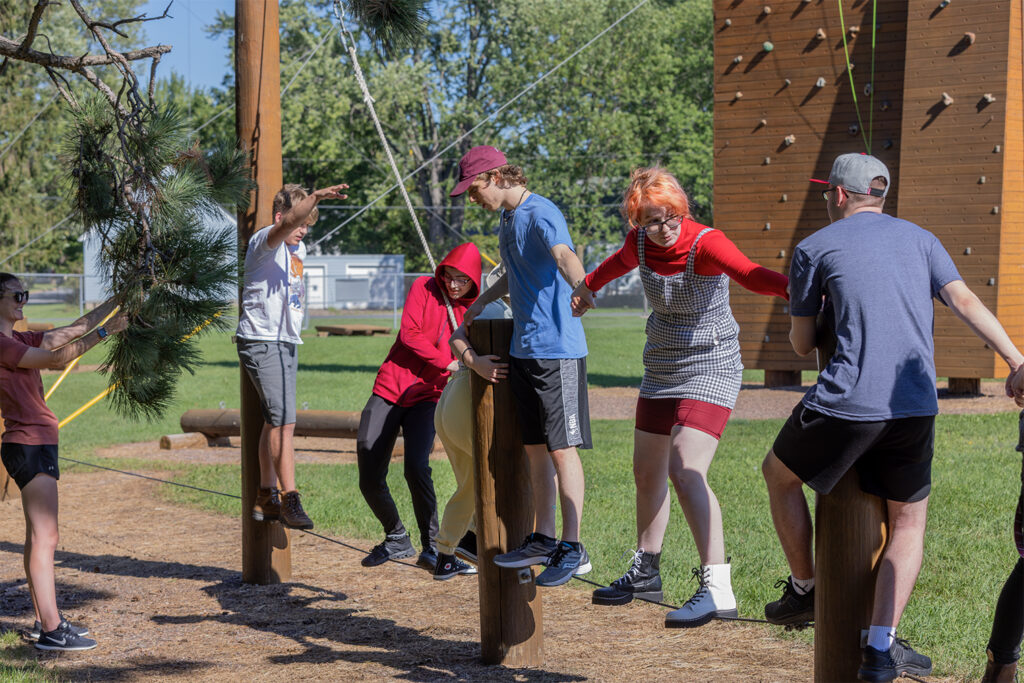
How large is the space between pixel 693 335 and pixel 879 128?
10.5 m

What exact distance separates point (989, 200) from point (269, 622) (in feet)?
31.6

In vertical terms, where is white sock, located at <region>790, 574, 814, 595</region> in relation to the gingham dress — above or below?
below

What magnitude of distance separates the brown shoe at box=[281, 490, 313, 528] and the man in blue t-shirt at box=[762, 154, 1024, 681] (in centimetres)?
324

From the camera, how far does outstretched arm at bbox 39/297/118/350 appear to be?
4.71 m

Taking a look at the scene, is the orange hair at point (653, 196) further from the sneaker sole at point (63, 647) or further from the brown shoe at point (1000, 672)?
the sneaker sole at point (63, 647)

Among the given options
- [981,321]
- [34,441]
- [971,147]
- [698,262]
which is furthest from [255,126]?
[971,147]

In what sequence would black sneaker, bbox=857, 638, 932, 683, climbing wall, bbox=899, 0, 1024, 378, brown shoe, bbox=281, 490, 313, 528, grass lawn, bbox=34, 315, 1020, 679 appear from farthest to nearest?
climbing wall, bbox=899, 0, 1024, 378 < brown shoe, bbox=281, 490, 313, 528 < grass lawn, bbox=34, 315, 1020, 679 < black sneaker, bbox=857, 638, 932, 683

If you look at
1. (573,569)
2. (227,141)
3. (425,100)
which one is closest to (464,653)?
(573,569)

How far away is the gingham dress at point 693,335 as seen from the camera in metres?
3.90

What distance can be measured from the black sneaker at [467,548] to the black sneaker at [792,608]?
1.72m

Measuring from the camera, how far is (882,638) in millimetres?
3064

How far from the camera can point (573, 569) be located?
4.19 metres

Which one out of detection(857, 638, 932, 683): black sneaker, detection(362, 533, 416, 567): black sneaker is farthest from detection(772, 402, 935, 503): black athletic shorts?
detection(362, 533, 416, 567): black sneaker

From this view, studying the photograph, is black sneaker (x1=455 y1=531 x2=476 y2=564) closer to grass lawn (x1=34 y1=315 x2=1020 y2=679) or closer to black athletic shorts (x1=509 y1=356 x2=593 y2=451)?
black athletic shorts (x1=509 y1=356 x2=593 y2=451)
